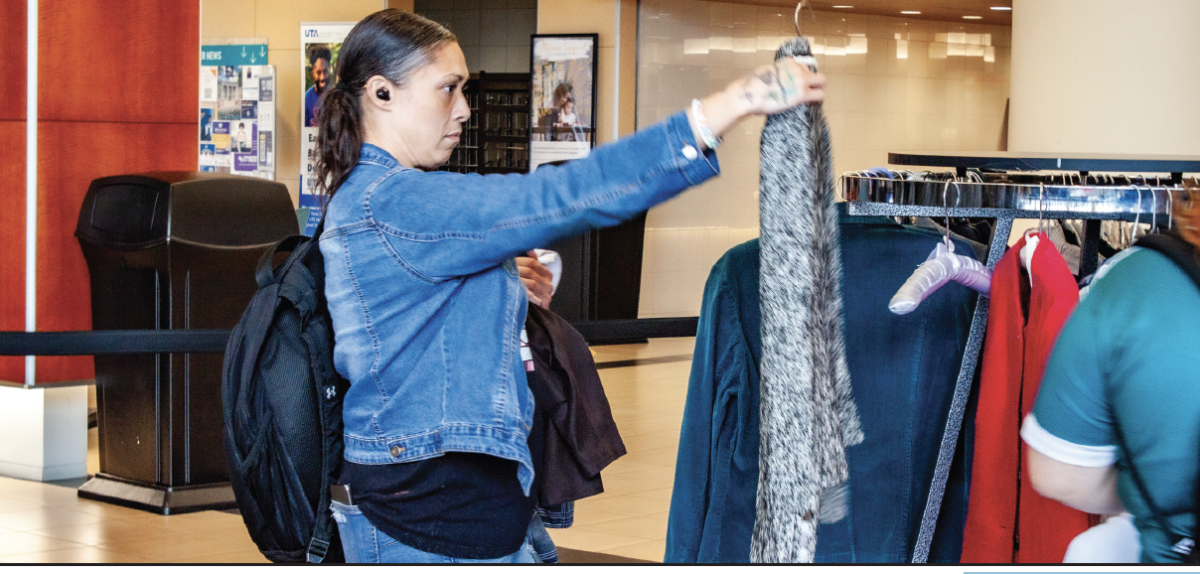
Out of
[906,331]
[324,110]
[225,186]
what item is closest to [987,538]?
[906,331]

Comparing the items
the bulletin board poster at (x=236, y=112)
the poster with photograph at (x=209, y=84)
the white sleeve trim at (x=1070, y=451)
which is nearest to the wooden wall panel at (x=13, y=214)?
the white sleeve trim at (x=1070, y=451)

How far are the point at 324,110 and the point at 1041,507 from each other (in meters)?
1.33

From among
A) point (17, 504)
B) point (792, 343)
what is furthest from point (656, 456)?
point (792, 343)

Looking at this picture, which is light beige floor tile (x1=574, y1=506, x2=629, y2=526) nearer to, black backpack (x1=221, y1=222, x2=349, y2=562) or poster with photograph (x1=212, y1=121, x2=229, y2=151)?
black backpack (x1=221, y1=222, x2=349, y2=562)

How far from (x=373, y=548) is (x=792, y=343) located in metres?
0.68

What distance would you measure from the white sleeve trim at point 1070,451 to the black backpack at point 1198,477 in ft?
0.10

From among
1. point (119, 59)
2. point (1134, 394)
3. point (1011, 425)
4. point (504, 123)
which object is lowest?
point (1011, 425)

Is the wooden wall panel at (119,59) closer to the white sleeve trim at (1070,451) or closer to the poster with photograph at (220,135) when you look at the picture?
the white sleeve trim at (1070,451)

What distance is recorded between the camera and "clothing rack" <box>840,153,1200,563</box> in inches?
75.5

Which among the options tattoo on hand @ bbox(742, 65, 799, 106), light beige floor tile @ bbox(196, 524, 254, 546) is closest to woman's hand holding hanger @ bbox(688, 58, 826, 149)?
tattoo on hand @ bbox(742, 65, 799, 106)

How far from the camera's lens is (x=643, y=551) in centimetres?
452

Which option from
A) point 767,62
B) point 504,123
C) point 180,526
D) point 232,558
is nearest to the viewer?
point 232,558

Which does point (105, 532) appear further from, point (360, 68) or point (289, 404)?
point (360, 68)

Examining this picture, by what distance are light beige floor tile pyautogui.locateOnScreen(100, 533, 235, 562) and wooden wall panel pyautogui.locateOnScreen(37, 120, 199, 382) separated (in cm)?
143
